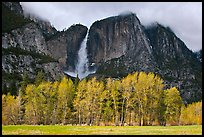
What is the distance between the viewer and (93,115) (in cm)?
9938

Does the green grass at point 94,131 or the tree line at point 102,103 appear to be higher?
the tree line at point 102,103

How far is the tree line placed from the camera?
296ft

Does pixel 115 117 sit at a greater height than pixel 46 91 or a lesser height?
lesser

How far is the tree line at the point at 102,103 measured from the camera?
9012 centimetres

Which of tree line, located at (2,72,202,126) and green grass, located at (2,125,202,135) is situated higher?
tree line, located at (2,72,202,126)

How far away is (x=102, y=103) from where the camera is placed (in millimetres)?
91000

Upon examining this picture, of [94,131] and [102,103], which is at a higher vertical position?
[102,103]

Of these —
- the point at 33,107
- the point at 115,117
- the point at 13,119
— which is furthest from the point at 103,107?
the point at 13,119

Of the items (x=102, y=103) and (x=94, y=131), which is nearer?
(x=94, y=131)

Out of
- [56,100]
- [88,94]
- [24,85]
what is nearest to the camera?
[88,94]

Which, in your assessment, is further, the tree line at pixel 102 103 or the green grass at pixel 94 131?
the tree line at pixel 102 103

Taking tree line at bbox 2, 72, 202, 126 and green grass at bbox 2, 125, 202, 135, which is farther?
tree line at bbox 2, 72, 202, 126

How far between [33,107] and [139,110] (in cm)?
2899

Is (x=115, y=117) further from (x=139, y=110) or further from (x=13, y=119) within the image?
(x=13, y=119)
